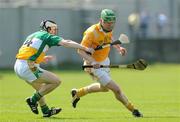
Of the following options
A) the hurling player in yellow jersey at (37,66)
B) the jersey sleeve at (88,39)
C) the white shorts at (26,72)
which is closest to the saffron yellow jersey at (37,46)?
the hurling player in yellow jersey at (37,66)

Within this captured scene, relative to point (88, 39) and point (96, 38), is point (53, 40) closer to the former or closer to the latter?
point (88, 39)

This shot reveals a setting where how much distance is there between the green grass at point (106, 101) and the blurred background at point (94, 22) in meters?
7.43

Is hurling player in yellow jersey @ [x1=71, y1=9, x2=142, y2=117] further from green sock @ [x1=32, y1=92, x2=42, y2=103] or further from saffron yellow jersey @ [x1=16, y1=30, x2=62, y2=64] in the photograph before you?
green sock @ [x1=32, y1=92, x2=42, y2=103]

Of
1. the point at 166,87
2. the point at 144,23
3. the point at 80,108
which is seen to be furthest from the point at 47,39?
the point at 144,23

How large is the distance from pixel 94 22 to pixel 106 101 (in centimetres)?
2463

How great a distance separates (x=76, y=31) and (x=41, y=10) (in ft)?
9.19

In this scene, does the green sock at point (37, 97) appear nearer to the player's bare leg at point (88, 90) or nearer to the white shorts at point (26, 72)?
the white shorts at point (26, 72)

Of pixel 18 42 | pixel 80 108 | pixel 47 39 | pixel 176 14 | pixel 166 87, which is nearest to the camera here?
pixel 47 39

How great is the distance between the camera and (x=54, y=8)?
45.9 meters

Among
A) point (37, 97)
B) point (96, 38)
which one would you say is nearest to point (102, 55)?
point (96, 38)

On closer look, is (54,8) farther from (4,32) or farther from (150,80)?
(150,80)

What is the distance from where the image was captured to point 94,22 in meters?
46.8

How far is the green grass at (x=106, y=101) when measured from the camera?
55.9 ft

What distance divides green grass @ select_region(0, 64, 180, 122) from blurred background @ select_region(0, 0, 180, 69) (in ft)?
24.4
